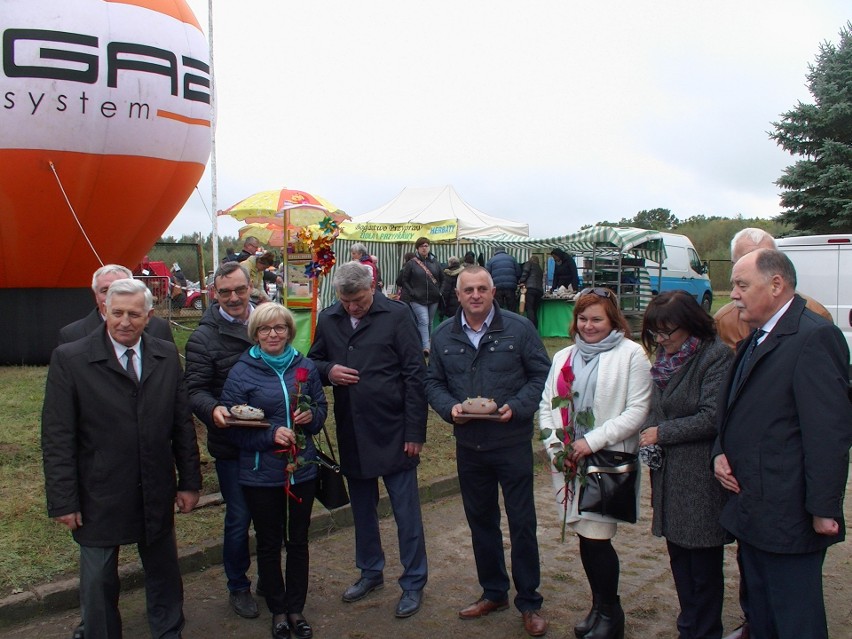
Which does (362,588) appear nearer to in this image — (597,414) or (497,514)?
(497,514)

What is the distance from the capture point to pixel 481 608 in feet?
14.2

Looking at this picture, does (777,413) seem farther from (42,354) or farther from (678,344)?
(42,354)

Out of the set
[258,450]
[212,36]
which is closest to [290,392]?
[258,450]

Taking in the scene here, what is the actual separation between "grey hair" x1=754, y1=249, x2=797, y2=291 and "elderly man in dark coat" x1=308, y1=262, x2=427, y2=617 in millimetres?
2071

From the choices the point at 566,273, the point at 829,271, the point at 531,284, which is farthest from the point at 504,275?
the point at 829,271

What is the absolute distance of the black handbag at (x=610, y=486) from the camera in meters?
3.73

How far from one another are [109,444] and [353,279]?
62.8 inches

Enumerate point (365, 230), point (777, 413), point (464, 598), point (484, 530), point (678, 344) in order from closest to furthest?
1. point (777, 413)
2. point (678, 344)
3. point (484, 530)
4. point (464, 598)
5. point (365, 230)

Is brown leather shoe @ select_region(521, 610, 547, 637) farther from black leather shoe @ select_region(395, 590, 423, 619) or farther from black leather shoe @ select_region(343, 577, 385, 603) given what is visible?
black leather shoe @ select_region(343, 577, 385, 603)

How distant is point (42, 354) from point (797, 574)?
35.8 ft

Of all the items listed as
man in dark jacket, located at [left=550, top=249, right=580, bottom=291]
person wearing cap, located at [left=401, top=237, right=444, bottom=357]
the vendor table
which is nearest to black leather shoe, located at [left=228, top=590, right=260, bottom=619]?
person wearing cap, located at [left=401, top=237, right=444, bottom=357]

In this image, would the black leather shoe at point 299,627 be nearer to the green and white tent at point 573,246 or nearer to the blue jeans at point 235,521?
the blue jeans at point 235,521

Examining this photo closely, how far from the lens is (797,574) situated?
9.90ft

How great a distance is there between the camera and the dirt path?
4203mm
